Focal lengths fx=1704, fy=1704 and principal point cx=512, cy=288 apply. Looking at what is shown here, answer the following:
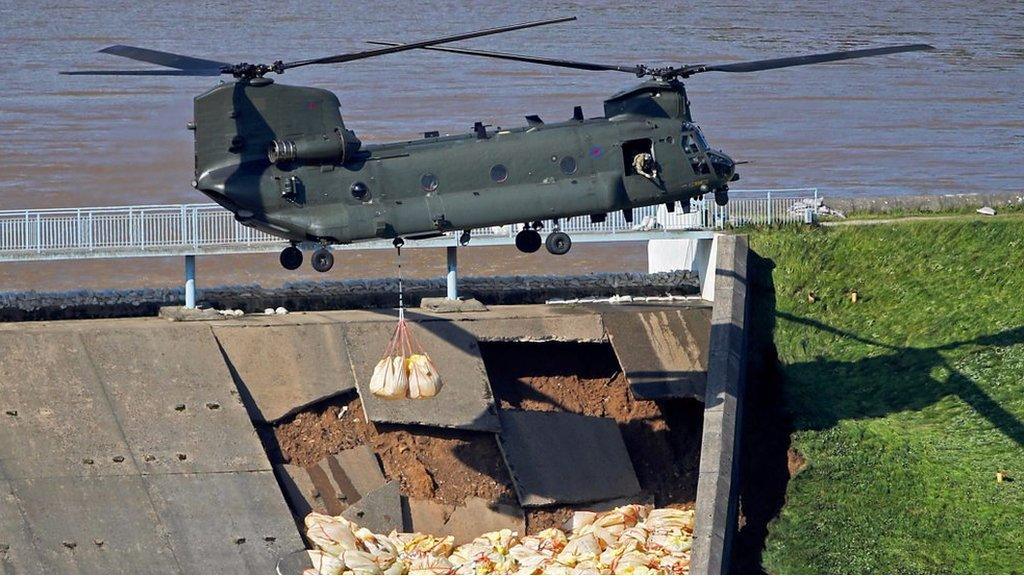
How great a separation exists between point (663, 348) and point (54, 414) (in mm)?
9511

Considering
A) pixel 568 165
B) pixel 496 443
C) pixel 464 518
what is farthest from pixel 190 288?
pixel 568 165

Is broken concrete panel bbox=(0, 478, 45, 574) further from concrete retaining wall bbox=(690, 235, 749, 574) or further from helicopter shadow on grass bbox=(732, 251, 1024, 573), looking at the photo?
helicopter shadow on grass bbox=(732, 251, 1024, 573)

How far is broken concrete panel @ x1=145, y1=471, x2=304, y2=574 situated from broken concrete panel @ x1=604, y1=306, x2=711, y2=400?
6.02 meters

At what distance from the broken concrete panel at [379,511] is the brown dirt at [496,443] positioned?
1.29ft

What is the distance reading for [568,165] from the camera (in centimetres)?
2241

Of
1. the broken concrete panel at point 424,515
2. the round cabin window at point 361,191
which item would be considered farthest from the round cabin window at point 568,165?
the broken concrete panel at point 424,515

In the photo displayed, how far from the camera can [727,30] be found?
5994cm

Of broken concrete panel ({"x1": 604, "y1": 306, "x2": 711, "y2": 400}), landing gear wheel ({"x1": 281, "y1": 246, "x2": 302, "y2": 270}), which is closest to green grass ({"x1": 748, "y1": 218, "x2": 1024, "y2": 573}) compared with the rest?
broken concrete panel ({"x1": 604, "y1": 306, "x2": 711, "y2": 400})

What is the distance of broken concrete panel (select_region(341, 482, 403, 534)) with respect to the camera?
81.6 ft

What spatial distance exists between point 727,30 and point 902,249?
105 ft

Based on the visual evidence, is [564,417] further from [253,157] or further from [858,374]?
[253,157]

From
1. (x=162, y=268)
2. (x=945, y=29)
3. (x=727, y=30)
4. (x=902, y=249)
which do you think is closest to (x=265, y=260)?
(x=162, y=268)

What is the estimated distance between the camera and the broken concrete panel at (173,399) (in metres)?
24.7

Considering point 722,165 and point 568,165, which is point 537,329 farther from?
point 722,165
